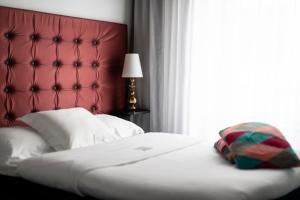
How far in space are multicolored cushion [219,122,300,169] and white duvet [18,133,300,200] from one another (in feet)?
0.11

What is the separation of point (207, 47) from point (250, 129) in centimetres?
81

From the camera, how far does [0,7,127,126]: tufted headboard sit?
1.74 meters

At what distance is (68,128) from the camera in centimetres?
164

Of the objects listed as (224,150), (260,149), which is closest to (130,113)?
(224,150)

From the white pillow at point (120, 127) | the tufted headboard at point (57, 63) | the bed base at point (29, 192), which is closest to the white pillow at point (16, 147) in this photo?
the bed base at point (29, 192)

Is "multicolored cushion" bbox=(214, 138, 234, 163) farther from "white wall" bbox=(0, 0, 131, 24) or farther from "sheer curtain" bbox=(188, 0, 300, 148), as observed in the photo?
"white wall" bbox=(0, 0, 131, 24)

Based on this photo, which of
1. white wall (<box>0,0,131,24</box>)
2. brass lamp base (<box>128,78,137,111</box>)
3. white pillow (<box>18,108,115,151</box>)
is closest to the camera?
white pillow (<box>18,108,115,151</box>)

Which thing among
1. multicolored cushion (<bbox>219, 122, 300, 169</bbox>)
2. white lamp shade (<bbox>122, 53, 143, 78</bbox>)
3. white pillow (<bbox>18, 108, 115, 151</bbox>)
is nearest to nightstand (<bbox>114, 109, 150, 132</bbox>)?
white lamp shade (<bbox>122, 53, 143, 78</bbox>)

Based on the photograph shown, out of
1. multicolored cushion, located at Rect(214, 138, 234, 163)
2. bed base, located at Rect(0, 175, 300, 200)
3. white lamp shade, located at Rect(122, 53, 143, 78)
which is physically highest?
white lamp shade, located at Rect(122, 53, 143, 78)

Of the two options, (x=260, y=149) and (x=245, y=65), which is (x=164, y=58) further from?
(x=260, y=149)

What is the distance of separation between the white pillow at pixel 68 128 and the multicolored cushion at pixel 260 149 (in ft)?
1.96

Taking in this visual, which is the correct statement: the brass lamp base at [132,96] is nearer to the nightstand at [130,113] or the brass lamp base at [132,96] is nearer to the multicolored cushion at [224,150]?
the nightstand at [130,113]

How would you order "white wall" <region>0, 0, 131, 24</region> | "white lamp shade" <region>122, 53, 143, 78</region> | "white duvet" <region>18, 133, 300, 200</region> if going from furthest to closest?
"white lamp shade" <region>122, 53, 143, 78</region> < "white wall" <region>0, 0, 131, 24</region> < "white duvet" <region>18, 133, 300, 200</region>

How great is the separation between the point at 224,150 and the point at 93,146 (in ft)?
1.76
